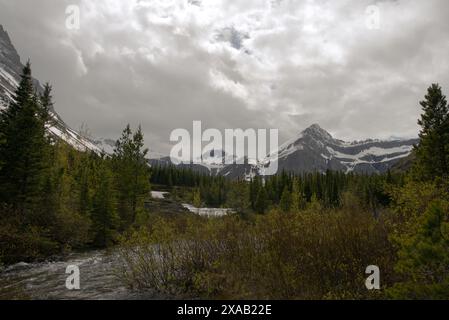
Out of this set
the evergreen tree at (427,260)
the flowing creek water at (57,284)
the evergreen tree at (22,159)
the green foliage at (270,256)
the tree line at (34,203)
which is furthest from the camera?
the evergreen tree at (22,159)

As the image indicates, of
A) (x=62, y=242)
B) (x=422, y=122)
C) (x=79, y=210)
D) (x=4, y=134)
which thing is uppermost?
(x=422, y=122)

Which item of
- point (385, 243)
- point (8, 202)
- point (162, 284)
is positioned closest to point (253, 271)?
point (162, 284)

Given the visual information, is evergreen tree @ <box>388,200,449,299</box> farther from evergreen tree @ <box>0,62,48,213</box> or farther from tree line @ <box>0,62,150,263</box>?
evergreen tree @ <box>0,62,48,213</box>

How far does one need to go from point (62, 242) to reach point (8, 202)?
4.56 meters

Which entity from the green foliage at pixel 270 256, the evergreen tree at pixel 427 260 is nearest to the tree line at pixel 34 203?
the green foliage at pixel 270 256

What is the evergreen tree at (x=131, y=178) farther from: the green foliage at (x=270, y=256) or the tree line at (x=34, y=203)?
the green foliage at (x=270, y=256)

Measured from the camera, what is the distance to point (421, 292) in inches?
218

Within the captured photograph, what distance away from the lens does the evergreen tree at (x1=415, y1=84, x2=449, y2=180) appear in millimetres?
28281

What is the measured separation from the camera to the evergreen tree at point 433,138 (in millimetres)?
28281

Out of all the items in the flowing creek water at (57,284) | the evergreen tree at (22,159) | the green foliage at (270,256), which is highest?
the evergreen tree at (22,159)

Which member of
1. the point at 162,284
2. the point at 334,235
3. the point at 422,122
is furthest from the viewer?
the point at 422,122

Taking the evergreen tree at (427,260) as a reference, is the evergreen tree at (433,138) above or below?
above

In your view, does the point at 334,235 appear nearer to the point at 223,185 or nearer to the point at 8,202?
the point at 8,202

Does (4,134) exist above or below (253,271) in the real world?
above
